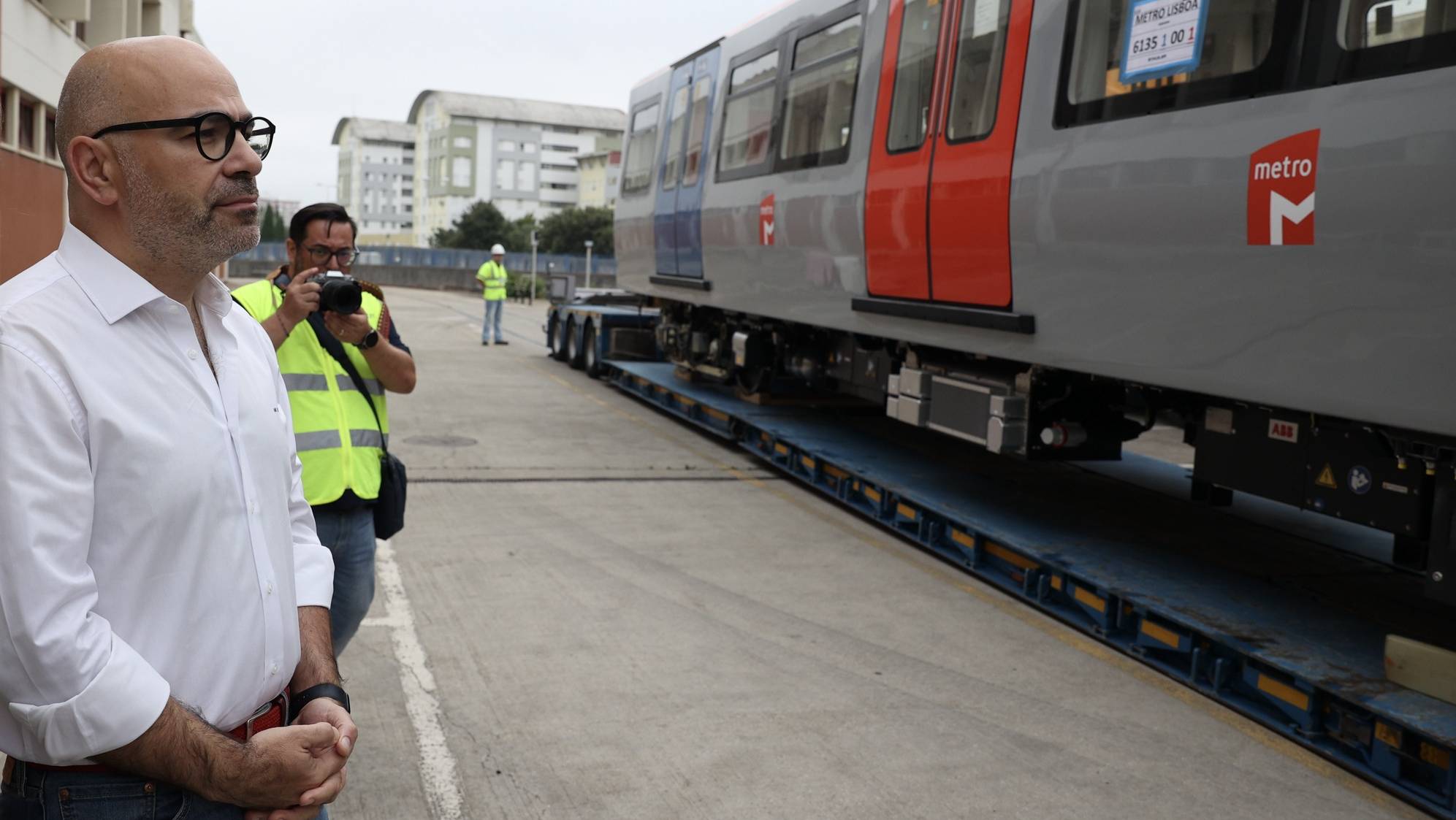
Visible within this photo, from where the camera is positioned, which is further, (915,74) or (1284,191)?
(915,74)

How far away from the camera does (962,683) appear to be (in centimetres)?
547

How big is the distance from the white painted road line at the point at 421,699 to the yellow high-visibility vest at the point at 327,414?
23.5 inches

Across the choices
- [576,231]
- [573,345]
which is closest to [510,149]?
[576,231]

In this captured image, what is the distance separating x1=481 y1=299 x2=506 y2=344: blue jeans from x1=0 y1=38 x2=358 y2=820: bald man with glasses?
21.1 metres

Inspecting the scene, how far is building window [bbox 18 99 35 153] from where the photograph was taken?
57.5ft

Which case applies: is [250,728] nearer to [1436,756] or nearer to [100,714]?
[100,714]

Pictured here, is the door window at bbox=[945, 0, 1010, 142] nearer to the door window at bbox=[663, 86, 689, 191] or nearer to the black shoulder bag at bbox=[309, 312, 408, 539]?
the black shoulder bag at bbox=[309, 312, 408, 539]

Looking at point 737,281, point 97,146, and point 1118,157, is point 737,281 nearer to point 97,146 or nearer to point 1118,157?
point 1118,157

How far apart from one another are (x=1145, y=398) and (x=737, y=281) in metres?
5.13

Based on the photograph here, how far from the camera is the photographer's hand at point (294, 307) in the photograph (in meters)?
3.56

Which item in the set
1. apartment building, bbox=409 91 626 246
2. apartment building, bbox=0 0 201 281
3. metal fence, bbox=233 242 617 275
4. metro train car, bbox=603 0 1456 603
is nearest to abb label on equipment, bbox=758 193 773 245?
metro train car, bbox=603 0 1456 603

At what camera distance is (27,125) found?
18.0 metres

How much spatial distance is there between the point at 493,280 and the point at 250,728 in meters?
21.1

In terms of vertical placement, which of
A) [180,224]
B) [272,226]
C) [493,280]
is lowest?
[272,226]
